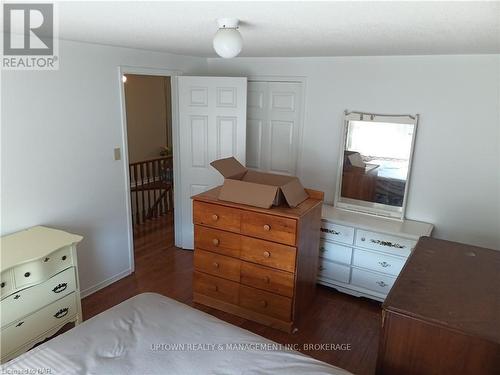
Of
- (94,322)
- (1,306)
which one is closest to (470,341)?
(94,322)

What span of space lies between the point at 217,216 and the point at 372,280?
1483 millimetres

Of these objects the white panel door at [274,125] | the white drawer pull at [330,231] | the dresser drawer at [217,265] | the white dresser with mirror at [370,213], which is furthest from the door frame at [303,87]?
the dresser drawer at [217,265]

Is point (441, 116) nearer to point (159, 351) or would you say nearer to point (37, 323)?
point (159, 351)

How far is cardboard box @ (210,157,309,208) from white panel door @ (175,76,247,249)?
87 cm

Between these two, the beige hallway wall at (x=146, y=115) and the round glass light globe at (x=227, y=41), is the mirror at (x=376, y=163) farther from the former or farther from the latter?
the beige hallway wall at (x=146, y=115)

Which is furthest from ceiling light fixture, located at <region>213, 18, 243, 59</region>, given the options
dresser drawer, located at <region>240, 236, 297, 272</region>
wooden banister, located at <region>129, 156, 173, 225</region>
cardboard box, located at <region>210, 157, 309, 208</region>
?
wooden banister, located at <region>129, 156, 173, 225</region>

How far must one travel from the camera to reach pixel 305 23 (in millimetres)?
1735

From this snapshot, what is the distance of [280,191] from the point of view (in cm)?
274

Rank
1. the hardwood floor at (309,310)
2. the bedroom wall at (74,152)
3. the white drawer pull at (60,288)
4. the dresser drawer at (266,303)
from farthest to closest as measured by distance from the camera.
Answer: the dresser drawer at (266,303)
the hardwood floor at (309,310)
the bedroom wall at (74,152)
the white drawer pull at (60,288)

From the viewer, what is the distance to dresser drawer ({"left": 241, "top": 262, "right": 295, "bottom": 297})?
2725 mm

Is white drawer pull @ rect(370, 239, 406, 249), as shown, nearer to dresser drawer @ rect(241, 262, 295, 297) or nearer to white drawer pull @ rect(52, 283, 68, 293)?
dresser drawer @ rect(241, 262, 295, 297)

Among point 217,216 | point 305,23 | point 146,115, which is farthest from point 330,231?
point 146,115

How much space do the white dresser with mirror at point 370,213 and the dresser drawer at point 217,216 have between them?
3.18ft

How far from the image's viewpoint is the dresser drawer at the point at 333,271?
10.9 feet
